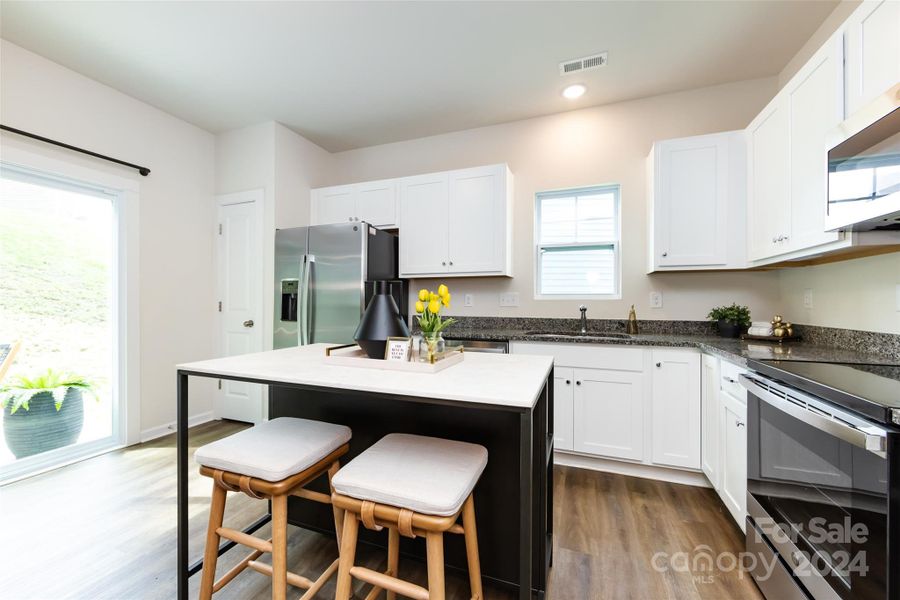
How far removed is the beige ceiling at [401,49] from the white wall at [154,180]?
0.16 meters

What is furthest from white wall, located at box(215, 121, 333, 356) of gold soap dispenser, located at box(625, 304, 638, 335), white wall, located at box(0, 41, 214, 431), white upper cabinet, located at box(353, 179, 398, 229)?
gold soap dispenser, located at box(625, 304, 638, 335)

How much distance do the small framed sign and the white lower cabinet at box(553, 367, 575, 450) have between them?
1.44m

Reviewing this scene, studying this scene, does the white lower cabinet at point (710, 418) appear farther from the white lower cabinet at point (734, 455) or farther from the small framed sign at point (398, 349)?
the small framed sign at point (398, 349)

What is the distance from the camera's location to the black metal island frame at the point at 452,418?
3.57ft

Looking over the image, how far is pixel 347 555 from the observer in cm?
108

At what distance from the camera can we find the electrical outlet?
128 inches

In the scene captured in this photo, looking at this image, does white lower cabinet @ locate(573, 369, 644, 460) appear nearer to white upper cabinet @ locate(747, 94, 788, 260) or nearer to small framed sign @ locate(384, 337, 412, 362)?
white upper cabinet @ locate(747, 94, 788, 260)

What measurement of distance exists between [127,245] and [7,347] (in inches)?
38.1

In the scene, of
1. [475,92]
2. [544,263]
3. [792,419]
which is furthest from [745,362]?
[475,92]

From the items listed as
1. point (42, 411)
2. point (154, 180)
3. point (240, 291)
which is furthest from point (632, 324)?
point (42, 411)

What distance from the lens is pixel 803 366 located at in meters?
1.31

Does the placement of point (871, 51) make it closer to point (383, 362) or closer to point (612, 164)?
point (612, 164)

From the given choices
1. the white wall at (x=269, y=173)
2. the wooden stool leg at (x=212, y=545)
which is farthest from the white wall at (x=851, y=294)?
the white wall at (x=269, y=173)

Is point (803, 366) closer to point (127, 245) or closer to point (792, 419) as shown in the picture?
point (792, 419)
